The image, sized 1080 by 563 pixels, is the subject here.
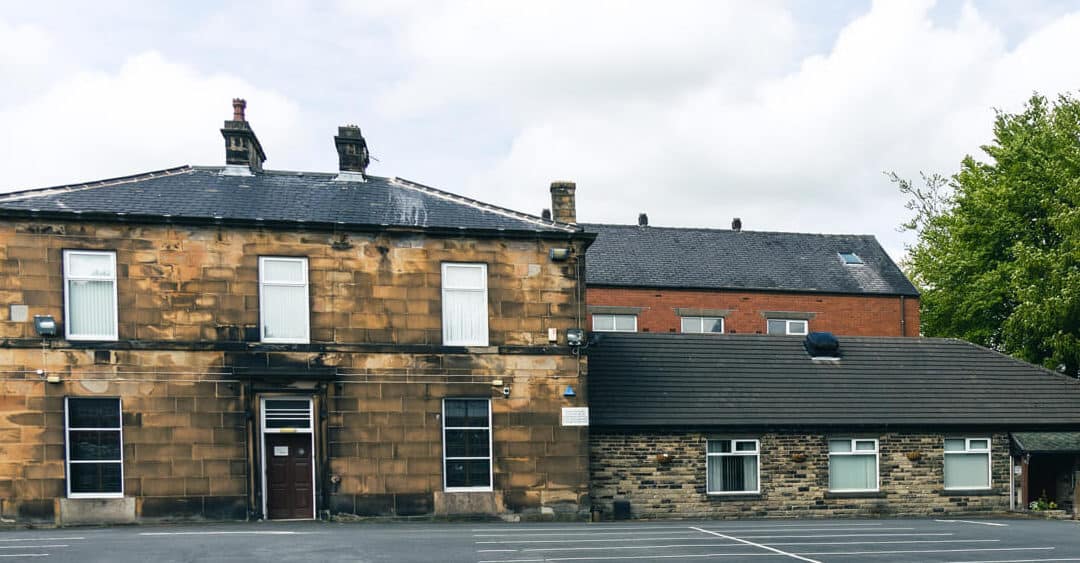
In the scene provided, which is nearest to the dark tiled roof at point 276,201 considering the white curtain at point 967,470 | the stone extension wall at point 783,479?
the stone extension wall at point 783,479

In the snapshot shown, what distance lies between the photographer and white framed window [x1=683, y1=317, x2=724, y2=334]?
3697 cm

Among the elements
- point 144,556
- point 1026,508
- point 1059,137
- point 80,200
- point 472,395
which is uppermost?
point 1059,137

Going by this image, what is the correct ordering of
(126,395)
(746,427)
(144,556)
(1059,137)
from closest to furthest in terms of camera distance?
(144,556)
(126,395)
(746,427)
(1059,137)

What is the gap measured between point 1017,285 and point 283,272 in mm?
24872

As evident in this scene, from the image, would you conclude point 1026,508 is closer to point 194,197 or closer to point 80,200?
point 194,197

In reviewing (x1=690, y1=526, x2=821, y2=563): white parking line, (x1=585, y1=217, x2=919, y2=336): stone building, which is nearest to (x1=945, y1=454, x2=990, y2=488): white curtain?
(x1=690, y1=526, x2=821, y2=563): white parking line

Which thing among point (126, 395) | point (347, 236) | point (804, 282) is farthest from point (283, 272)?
point (804, 282)

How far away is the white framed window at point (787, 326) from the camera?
3747 cm

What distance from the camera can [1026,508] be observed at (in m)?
24.8

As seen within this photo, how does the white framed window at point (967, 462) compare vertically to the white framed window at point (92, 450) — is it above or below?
below

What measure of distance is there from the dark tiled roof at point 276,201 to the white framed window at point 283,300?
41.6 inches

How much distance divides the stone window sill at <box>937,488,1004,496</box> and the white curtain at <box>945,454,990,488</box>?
0.14 m

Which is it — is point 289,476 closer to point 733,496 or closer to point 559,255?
point 559,255

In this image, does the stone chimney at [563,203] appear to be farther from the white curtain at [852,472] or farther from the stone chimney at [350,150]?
the white curtain at [852,472]
